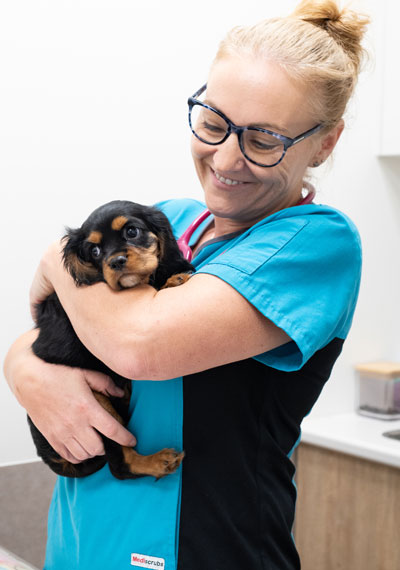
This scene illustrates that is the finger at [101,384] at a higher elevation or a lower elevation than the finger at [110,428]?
higher

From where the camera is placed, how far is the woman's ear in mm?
1064

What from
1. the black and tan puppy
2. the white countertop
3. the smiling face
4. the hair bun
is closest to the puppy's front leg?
the black and tan puppy

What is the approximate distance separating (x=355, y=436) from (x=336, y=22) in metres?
1.63

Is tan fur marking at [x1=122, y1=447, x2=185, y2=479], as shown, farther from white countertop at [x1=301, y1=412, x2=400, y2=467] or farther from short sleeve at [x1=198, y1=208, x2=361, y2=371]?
white countertop at [x1=301, y1=412, x2=400, y2=467]

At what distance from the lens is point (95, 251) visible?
1.10m

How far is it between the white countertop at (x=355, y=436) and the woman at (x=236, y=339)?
3.57 ft

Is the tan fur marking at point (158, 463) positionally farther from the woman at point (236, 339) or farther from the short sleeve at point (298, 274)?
the short sleeve at point (298, 274)

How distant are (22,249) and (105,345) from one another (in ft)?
3.35

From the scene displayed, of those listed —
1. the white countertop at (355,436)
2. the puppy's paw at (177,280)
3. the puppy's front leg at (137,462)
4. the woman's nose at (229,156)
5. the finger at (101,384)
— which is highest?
the woman's nose at (229,156)

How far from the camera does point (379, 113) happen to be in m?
2.67

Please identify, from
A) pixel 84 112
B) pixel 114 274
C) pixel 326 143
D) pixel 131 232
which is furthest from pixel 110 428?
pixel 84 112

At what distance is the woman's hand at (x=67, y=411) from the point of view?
3.35 feet

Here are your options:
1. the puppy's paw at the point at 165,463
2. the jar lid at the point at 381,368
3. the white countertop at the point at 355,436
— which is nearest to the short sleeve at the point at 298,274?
the puppy's paw at the point at 165,463

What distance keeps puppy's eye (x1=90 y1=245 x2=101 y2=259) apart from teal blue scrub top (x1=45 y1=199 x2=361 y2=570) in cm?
22
